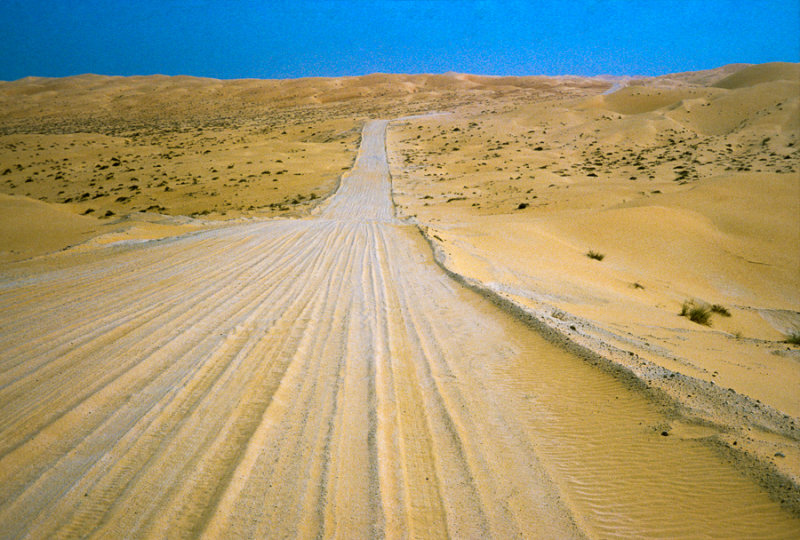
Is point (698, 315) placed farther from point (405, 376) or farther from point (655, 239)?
point (405, 376)

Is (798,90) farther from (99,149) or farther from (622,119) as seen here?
(99,149)

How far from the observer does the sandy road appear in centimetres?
256

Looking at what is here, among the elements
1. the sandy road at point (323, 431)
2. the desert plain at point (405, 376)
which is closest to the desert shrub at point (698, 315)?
the desert plain at point (405, 376)

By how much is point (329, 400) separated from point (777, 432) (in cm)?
385

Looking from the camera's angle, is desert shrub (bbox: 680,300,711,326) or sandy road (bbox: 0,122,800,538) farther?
desert shrub (bbox: 680,300,711,326)

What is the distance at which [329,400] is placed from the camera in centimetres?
375

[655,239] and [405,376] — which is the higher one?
[655,239]

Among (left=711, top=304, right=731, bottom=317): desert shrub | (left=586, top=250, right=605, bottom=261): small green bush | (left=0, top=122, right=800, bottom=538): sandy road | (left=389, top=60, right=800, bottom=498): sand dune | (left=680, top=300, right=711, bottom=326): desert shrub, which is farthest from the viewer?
(left=586, top=250, right=605, bottom=261): small green bush

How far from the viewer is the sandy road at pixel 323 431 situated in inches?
101

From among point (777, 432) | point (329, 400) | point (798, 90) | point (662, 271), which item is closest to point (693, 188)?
point (662, 271)

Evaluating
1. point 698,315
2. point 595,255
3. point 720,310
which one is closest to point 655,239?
point 595,255

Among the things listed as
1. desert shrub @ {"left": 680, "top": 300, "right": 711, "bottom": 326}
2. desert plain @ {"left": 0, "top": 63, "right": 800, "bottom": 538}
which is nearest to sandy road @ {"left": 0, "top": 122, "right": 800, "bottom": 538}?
desert plain @ {"left": 0, "top": 63, "right": 800, "bottom": 538}

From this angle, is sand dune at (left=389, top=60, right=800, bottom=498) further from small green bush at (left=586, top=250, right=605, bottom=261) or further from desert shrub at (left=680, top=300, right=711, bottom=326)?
desert shrub at (left=680, top=300, right=711, bottom=326)

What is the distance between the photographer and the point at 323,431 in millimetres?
3322
